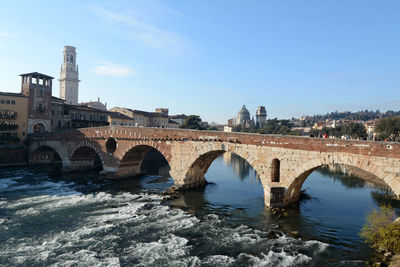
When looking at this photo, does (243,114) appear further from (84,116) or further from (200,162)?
(200,162)

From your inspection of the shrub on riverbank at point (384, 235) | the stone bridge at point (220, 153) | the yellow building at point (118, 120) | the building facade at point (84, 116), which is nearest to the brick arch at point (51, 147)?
the stone bridge at point (220, 153)

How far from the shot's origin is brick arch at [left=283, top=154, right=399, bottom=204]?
694 inches

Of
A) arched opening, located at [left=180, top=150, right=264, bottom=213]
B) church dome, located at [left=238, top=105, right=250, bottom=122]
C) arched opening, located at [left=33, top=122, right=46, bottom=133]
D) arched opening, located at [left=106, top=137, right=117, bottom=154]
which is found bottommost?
arched opening, located at [left=180, top=150, right=264, bottom=213]

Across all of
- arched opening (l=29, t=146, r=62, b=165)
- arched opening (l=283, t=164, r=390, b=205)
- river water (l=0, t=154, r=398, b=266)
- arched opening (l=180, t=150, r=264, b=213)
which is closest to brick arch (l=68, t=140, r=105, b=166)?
river water (l=0, t=154, r=398, b=266)

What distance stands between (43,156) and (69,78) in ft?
195

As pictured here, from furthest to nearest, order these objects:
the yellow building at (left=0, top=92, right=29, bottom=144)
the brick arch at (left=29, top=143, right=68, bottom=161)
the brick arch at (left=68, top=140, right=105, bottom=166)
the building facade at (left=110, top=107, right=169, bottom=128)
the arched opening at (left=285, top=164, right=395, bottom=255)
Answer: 1. the building facade at (left=110, top=107, right=169, bottom=128)
2. the yellow building at (left=0, top=92, right=29, bottom=144)
3. the brick arch at (left=29, top=143, right=68, bottom=161)
4. the brick arch at (left=68, top=140, right=105, bottom=166)
5. the arched opening at (left=285, top=164, right=395, bottom=255)

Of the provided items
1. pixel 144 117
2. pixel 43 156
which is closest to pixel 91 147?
pixel 43 156

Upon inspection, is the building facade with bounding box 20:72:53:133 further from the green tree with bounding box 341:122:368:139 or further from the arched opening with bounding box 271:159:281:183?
the green tree with bounding box 341:122:368:139

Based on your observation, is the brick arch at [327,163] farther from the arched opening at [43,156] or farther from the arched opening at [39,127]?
the arched opening at [39,127]

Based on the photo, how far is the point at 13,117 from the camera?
1766 inches

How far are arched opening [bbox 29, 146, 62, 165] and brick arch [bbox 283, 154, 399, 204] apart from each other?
3801 cm

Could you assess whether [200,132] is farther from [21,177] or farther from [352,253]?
[21,177]

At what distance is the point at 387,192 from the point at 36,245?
31.2 metres

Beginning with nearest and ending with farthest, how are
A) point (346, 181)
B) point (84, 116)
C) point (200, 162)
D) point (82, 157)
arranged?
point (200, 162) < point (346, 181) < point (82, 157) < point (84, 116)
